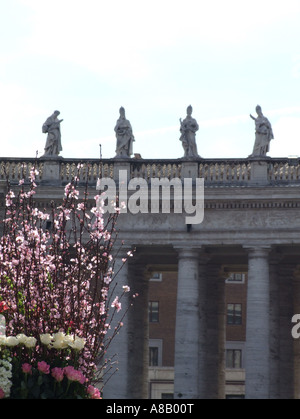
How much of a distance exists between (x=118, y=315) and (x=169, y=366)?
51677 mm

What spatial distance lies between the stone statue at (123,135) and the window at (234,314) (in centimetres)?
5186

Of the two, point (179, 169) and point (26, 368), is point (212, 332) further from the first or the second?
point (26, 368)

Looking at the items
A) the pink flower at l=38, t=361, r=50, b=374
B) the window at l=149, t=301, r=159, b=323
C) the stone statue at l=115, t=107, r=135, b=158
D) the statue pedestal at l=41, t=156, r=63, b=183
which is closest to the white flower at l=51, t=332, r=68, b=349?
the pink flower at l=38, t=361, r=50, b=374

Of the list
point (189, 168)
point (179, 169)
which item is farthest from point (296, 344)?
point (179, 169)

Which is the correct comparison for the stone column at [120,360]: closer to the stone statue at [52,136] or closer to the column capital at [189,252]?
the column capital at [189,252]

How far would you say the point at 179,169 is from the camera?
1940 inches

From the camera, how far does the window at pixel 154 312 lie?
99.7 metres

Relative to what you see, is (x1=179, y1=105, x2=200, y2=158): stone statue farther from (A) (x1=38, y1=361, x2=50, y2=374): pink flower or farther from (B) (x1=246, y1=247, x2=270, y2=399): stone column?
(A) (x1=38, y1=361, x2=50, y2=374): pink flower
